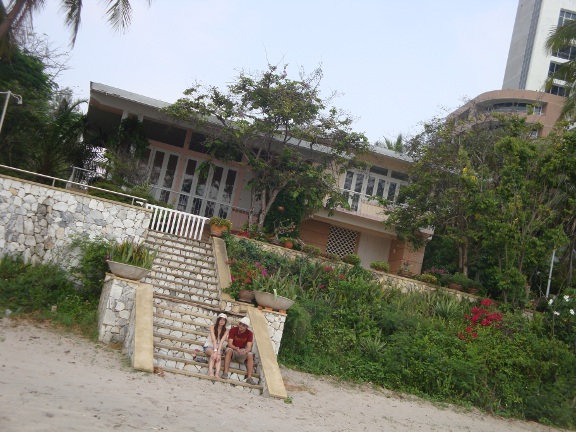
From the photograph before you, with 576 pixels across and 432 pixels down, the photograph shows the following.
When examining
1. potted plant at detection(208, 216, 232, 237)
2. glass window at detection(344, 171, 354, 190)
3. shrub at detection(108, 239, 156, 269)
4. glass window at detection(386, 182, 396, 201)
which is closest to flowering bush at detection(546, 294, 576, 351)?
potted plant at detection(208, 216, 232, 237)

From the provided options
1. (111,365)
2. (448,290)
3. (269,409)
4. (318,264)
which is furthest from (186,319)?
(448,290)

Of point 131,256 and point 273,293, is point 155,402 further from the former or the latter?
point 131,256

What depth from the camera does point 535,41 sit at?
5250 cm

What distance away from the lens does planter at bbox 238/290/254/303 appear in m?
12.6

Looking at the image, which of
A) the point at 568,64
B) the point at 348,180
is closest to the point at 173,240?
the point at 348,180

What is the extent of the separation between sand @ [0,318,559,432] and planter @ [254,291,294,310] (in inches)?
50.1

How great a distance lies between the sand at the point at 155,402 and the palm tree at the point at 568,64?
1051 cm

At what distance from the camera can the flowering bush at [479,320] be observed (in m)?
14.2

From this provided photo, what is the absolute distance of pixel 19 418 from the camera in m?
5.57

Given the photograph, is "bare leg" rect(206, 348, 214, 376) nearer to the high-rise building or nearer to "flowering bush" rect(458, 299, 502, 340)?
"flowering bush" rect(458, 299, 502, 340)

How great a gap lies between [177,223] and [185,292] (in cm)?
357

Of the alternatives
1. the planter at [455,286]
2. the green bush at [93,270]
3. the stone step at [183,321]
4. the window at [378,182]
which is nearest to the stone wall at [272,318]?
the stone step at [183,321]

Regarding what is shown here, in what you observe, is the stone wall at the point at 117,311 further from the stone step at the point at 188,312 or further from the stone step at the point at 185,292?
the stone step at the point at 185,292

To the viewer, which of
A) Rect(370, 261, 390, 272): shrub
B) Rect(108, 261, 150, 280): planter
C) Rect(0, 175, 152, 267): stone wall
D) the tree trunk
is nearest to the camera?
Rect(108, 261, 150, 280): planter
